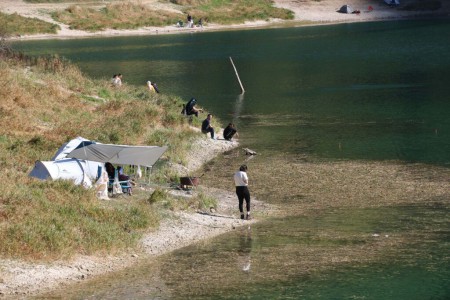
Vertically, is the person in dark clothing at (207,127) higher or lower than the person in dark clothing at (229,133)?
higher

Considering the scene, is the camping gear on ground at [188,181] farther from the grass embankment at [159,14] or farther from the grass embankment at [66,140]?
the grass embankment at [159,14]

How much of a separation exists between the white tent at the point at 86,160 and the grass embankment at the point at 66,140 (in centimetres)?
127

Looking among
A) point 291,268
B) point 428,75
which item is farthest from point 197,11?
point 291,268

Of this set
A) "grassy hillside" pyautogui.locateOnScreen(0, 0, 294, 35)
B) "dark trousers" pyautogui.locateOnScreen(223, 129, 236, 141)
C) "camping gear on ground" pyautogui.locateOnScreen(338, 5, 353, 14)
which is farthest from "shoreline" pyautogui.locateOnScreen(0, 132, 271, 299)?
"camping gear on ground" pyautogui.locateOnScreen(338, 5, 353, 14)

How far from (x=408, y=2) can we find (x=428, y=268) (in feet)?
545

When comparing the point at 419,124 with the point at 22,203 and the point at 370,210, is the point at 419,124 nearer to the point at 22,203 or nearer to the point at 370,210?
the point at 370,210

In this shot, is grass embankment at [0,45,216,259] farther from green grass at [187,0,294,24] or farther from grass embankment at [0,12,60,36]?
green grass at [187,0,294,24]

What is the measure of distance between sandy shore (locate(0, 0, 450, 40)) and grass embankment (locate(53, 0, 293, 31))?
1.37 metres

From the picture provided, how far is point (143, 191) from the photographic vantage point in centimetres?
4209

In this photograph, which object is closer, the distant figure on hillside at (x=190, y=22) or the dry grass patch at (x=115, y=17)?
the dry grass patch at (x=115, y=17)

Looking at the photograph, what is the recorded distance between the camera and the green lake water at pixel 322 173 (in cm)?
3086

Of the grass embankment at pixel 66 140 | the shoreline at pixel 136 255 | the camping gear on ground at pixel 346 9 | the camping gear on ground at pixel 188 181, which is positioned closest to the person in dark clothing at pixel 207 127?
the grass embankment at pixel 66 140

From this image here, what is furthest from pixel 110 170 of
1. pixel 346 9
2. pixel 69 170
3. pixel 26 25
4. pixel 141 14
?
pixel 346 9

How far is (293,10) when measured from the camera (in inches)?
7165
